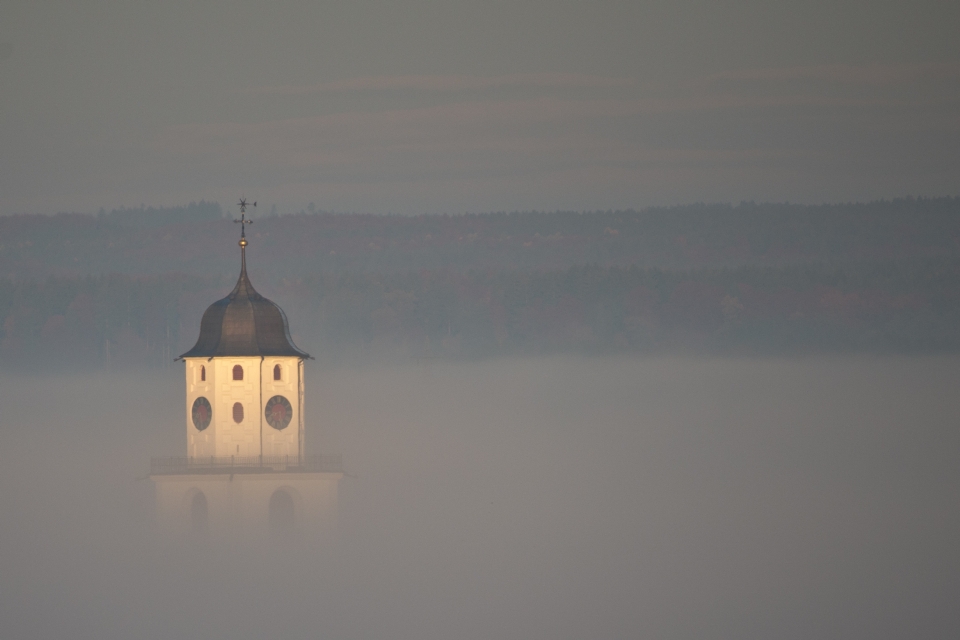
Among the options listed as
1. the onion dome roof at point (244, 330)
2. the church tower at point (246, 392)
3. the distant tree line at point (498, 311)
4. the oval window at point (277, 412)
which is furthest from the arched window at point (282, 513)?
the distant tree line at point (498, 311)

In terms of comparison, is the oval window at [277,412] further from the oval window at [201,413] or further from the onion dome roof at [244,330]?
the oval window at [201,413]

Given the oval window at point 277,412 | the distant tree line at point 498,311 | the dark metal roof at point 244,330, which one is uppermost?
the distant tree line at point 498,311

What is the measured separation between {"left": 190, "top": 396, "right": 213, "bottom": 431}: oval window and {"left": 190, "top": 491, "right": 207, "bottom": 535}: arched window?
7.87 ft

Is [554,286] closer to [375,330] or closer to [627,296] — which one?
[627,296]

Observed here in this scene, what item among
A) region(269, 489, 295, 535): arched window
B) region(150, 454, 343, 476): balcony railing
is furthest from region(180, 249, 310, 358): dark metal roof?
region(269, 489, 295, 535): arched window

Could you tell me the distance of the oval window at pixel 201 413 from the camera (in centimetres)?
6825

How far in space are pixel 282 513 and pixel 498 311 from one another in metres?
78.6

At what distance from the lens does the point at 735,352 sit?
146375mm

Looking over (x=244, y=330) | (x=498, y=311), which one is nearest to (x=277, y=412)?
(x=244, y=330)

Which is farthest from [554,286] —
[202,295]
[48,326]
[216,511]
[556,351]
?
[216,511]

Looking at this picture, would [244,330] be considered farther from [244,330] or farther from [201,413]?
[201,413]

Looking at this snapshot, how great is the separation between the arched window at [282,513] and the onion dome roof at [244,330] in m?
4.74

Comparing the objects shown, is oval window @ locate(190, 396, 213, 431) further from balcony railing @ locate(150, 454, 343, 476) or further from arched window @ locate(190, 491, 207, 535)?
arched window @ locate(190, 491, 207, 535)

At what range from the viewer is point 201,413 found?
68500mm
